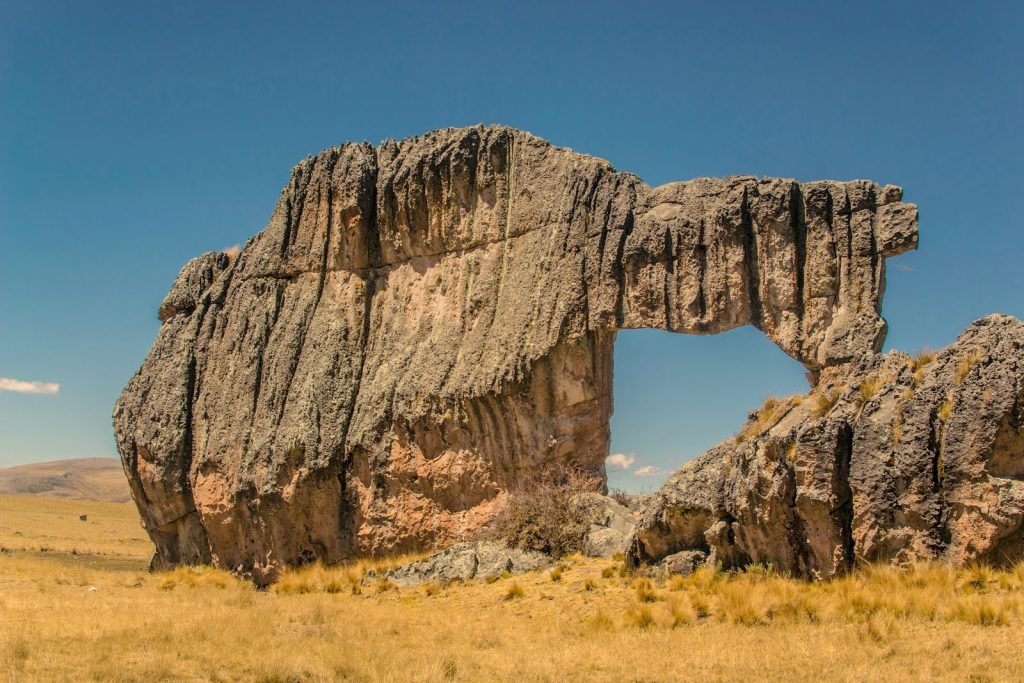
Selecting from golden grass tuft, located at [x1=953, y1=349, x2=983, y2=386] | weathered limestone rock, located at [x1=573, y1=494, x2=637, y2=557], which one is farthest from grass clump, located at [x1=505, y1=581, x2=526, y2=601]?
golden grass tuft, located at [x1=953, y1=349, x2=983, y2=386]

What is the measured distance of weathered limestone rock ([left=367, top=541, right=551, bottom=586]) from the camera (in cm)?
1838

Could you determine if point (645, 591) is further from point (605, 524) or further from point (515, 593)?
point (605, 524)

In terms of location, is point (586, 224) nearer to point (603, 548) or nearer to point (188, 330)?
point (603, 548)

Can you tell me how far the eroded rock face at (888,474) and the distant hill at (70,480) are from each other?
406 ft

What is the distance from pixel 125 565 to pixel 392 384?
1303cm

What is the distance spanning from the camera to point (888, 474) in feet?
42.8

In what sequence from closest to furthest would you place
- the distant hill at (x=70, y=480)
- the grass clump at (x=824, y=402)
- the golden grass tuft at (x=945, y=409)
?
the golden grass tuft at (x=945, y=409) → the grass clump at (x=824, y=402) → the distant hill at (x=70, y=480)

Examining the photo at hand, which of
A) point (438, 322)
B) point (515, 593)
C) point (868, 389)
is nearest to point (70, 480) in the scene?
point (438, 322)

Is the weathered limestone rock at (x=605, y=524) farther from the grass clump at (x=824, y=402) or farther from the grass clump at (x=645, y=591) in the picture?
the grass clump at (x=824, y=402)

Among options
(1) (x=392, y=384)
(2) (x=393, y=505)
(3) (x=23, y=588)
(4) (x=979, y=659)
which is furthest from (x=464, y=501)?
(4) (x=979, y=659)

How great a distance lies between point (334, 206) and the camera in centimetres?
2384

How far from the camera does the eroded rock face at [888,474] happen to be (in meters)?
12.5

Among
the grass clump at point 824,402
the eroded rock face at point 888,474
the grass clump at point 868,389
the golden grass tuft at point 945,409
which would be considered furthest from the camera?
the grass clump at point 824,402

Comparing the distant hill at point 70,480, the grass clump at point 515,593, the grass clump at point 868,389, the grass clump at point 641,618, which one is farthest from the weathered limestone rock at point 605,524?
the distant hill at point 70,480
